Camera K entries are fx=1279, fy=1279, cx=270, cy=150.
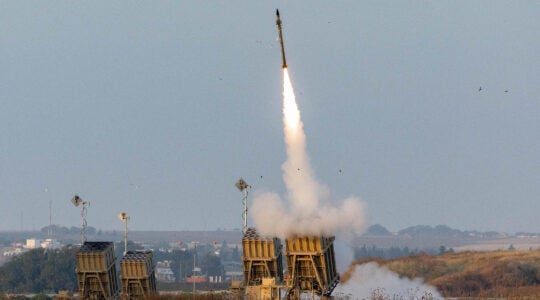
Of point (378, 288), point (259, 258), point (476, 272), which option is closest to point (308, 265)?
point (259, 258)

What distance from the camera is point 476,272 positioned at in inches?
5645

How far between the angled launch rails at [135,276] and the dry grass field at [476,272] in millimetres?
43568

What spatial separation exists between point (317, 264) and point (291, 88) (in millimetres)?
13669

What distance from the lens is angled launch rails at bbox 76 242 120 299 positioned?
299 ft

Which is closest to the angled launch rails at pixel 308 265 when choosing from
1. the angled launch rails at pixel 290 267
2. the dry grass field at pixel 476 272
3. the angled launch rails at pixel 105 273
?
the angled launch rails at pixel 290 267

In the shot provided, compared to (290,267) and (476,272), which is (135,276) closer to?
(290,267)

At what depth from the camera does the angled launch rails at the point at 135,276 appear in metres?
91.9

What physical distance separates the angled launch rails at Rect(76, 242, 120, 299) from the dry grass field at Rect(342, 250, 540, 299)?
45389 millimetres

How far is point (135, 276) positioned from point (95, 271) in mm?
2927

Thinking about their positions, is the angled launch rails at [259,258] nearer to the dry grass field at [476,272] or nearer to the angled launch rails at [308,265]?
the angled launch rails at [308,265]

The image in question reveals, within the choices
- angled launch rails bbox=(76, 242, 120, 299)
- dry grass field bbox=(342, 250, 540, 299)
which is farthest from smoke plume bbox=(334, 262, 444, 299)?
dry grass field bbox=(342, 250, 540, 299)

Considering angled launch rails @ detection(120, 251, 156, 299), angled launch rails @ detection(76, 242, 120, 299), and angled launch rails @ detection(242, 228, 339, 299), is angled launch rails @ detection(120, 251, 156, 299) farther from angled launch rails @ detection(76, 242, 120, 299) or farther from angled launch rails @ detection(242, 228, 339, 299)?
angled launch rails @ detection(242, 228, 339, 299)

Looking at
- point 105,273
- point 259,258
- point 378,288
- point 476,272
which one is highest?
point 476,272

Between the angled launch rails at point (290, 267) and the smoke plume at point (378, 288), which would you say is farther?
the smoke plume at point (378, 288)
